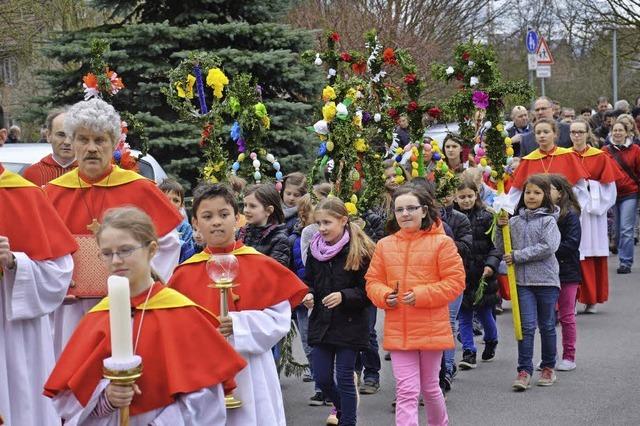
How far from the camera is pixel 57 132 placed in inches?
293

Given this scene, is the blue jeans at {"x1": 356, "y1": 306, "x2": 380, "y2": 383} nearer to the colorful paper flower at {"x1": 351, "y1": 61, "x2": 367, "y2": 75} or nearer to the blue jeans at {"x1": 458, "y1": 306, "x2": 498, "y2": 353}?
the blue jeans at {"x1": 458, "y1": 306, "x2": 498, "y2": 353}

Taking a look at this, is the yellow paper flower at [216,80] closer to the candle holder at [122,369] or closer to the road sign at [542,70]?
the candle holder at [122,369]

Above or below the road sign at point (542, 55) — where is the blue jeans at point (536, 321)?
below

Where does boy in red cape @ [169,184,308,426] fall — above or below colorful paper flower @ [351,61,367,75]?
below

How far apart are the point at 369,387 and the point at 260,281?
12.8 feet

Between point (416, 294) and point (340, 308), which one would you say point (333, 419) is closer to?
point (340, 308)

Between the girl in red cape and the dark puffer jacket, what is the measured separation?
557 centimetres

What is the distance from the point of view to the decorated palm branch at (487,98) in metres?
9.63

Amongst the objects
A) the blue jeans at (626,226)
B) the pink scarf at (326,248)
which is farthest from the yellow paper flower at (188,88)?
the blue jeans at (626,226)

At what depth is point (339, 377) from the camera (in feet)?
25.2

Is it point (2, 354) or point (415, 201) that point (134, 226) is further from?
point (415, 201)

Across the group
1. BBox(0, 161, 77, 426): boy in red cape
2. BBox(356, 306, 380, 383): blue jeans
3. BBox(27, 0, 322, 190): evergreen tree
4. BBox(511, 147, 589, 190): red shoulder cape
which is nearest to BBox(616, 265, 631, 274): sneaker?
BBox(511, 147, 589, 190): red shoulder cape

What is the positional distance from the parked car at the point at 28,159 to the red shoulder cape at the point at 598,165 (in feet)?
15.9

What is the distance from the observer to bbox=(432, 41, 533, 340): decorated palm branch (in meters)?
9.63
